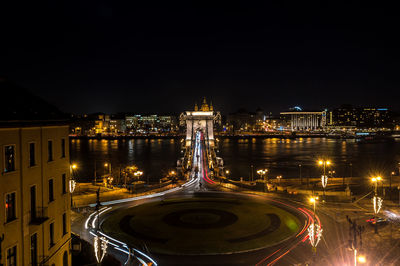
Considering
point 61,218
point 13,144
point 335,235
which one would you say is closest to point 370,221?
point 335,235

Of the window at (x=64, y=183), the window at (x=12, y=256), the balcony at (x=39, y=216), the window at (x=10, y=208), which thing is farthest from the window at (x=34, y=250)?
the window at (x=64, y=183)

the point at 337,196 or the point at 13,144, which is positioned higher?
the point at 13,144

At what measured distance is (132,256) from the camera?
42.2 ft

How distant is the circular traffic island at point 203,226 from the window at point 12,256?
6.61 metres

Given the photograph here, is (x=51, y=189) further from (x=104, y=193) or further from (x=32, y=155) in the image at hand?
(x=104, y=193)

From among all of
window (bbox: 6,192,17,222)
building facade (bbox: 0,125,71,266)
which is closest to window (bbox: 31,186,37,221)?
building facade (bbox: 0,125,71,266)

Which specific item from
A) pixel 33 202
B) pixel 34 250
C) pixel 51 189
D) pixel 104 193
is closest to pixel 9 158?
pixel 33 202

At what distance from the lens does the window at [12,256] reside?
7.63 meters

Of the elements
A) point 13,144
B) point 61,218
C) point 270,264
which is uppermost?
point 13,144

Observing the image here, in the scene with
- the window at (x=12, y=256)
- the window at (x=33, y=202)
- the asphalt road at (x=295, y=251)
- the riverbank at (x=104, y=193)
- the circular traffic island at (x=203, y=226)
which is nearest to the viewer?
the window at (x=12, y=256)

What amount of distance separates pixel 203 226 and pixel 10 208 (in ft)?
35.1

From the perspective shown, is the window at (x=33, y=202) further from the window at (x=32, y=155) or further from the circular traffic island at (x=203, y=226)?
the circular traffic island at (x=203, y=226)

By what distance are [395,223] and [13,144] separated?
1749cm

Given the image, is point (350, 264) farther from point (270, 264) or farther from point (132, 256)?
point (132, 256)
